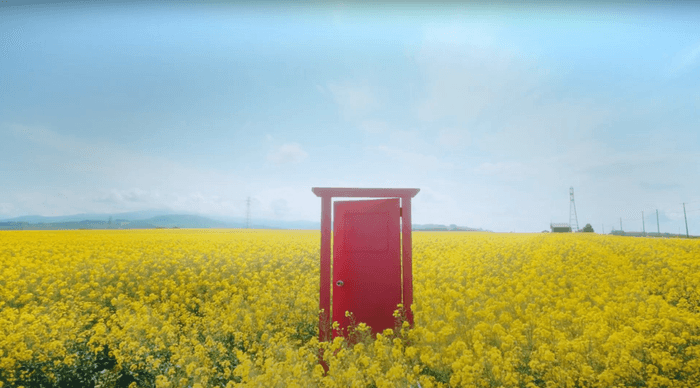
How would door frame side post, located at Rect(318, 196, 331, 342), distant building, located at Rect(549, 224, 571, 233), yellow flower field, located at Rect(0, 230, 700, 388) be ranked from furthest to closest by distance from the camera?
distant building, located at Rect(549, 224, 571, 233) < door frame side post, located at Rect(318, 196, 331, 342) < yellow flower field, located at Rect(0, 230, 700, 388)

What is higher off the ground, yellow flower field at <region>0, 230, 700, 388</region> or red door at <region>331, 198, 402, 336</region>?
red door at <region>331, 198, 402, 336</region>

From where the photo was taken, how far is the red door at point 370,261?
16.1 feet

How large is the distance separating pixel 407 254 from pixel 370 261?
545mm

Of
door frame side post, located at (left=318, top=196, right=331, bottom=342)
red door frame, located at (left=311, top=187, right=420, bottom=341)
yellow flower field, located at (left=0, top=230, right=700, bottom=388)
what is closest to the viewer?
yellow flower field, located at (left=0, top=230, right=700, bottom=388)

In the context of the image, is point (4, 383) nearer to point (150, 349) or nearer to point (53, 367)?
point (53, 367)

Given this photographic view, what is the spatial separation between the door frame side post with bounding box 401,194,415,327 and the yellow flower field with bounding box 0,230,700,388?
1.05 ft

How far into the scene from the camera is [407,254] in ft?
16.5

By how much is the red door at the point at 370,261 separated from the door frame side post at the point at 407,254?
0.27ft

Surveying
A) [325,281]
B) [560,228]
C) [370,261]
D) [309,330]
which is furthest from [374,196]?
[560,228]

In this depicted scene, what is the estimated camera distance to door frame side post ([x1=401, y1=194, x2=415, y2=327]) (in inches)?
195

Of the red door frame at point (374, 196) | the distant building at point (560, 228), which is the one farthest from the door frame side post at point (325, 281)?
the distant building at point (560, 228)

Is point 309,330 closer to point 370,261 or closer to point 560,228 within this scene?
point 370,261

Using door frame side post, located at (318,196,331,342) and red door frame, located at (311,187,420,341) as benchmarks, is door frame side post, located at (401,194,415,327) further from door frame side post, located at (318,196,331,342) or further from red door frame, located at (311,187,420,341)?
door frame side post, located at (318,196,331,342)

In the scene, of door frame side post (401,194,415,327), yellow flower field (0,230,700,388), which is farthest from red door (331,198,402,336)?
yellow flower field (0,230,700,388)
